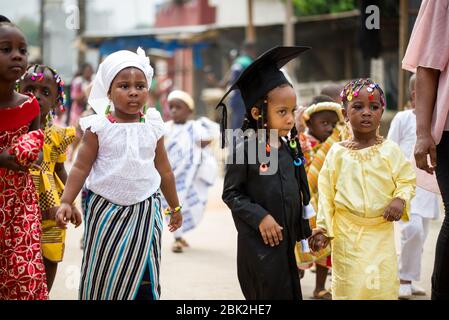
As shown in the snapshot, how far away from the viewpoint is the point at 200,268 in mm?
7781

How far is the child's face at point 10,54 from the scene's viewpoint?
4.24m

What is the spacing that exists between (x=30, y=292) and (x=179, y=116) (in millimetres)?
5232

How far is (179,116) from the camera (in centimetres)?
932

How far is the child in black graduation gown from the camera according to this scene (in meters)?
4.54

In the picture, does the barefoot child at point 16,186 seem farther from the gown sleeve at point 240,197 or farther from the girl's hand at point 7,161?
the gown sleeve at point 240,197

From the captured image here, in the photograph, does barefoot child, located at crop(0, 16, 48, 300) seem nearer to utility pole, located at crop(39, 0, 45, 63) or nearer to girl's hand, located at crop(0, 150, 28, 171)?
girl's hand, located at crop(0, 150, 28, 171)

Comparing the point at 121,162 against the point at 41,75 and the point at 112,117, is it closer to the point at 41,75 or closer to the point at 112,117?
the point at 112,117

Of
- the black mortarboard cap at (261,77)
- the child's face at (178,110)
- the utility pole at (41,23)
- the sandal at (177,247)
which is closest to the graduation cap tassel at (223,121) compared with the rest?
the black mortarboard cap at (261,77)

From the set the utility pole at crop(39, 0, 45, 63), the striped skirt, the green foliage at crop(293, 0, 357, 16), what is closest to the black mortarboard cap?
the striped skirt

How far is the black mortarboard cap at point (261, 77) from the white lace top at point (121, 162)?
505 mm

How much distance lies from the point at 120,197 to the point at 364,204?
4.81 ft

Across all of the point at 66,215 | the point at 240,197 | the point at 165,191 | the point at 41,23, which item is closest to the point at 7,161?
the point at 66,215
